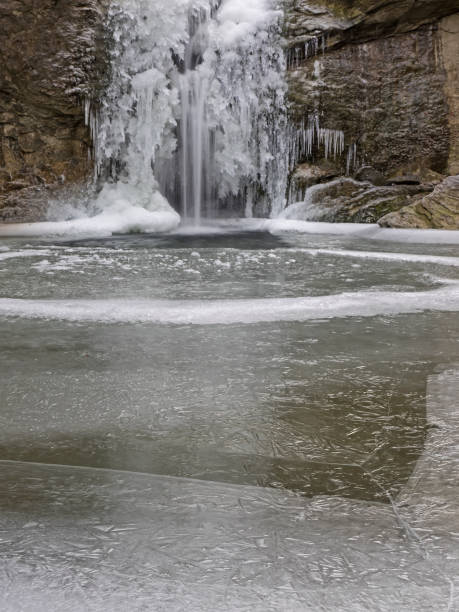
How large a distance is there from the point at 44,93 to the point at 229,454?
11.6 metres

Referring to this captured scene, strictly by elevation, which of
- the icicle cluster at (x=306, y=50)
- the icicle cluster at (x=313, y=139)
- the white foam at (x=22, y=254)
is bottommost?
the white foam at (x=22, y=254)

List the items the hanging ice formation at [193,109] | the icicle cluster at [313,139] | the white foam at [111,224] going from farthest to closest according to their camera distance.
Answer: the icicle cluster at [313,139] → the hanging ice formation at [193,109] → the white foam at [111,224]

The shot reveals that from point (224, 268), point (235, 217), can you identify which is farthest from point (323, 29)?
point (224, 268)

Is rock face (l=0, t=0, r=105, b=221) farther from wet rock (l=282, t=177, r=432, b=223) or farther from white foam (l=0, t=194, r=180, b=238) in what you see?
wet rock (l=282, t=177, r=432, b=223)

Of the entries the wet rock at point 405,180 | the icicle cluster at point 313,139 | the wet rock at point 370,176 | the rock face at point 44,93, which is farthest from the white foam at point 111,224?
the wet rock at point 405,180

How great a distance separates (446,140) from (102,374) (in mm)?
12136

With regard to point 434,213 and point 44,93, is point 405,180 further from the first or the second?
point 44,93

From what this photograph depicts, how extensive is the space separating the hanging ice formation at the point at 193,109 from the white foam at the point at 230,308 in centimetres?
862

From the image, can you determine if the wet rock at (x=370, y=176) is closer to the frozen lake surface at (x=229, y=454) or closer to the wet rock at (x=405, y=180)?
the wet rock at (x=405, y=180)

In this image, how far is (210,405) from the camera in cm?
222

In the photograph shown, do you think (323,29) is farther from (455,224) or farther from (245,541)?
(245,541)

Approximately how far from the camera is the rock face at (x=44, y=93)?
11.8m

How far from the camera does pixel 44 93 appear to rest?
39.3 ft

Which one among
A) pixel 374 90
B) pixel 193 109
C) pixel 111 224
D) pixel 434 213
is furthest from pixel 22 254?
pixel 374 90
